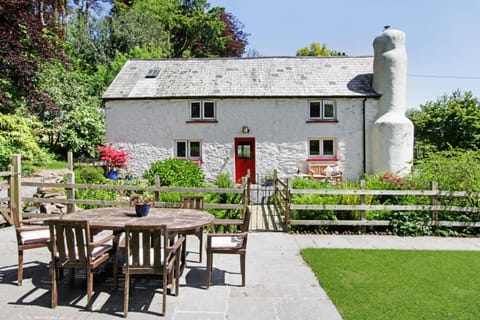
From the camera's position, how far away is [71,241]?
4516mm

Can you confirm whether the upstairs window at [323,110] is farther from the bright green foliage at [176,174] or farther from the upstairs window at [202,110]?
the bright green foliage at [176,174]

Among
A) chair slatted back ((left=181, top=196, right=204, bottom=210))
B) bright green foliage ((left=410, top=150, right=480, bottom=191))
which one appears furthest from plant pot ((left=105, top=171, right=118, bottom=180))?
bright green foliage ((left=410, top=150, right=480, bottom=191))

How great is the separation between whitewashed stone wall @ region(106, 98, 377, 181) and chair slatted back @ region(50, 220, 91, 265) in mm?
13015

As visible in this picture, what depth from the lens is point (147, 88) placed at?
17875 millimetres

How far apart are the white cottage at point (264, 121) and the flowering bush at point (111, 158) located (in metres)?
0.85

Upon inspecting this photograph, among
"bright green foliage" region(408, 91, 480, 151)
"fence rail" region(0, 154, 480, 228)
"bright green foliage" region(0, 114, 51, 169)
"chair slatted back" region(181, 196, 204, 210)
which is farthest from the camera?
"bright green foliage" region(408, 91, 480, 151)

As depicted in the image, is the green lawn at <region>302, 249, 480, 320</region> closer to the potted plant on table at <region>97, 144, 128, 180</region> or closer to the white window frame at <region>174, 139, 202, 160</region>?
the white window frame at <region>174, 139, 202, 160</region>

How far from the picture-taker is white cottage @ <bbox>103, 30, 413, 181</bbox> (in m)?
17.2

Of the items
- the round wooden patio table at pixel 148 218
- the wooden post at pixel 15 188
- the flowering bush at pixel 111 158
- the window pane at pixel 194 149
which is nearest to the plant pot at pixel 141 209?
the round wooden patio table at pixel 148 218

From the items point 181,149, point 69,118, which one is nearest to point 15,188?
point 181,149

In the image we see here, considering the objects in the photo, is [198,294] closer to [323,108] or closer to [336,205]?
[336,205]

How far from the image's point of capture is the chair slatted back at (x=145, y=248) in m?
4.27

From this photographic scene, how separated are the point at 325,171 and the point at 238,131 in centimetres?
467

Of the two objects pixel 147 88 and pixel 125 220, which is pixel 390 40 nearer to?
pixel 147 88
